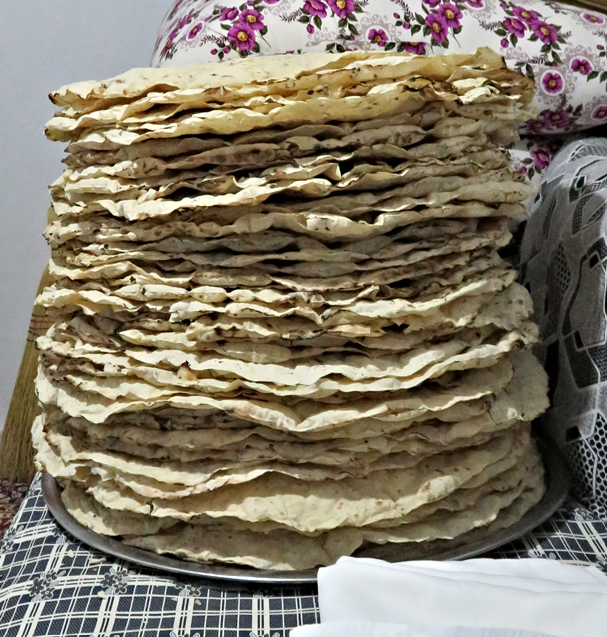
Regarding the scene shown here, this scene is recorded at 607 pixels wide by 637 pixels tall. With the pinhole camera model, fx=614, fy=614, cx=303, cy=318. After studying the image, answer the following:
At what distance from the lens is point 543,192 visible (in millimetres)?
861

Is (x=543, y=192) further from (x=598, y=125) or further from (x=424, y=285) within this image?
(x=424, y=285)

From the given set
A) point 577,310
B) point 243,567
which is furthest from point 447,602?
point 577,310

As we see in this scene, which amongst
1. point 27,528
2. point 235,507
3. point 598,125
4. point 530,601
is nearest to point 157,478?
point 235,507

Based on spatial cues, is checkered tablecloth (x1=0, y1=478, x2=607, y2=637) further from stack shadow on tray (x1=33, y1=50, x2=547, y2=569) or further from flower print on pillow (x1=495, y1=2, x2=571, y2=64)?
flower print on pillow (x1=495, y1=2, x2=571, y2=64)

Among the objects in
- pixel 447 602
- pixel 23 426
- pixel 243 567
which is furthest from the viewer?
pixel 23 426

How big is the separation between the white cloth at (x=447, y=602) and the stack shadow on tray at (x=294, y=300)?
71 mm

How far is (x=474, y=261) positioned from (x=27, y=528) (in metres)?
0.52

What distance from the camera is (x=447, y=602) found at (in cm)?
43

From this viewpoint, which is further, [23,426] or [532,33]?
[23,426]

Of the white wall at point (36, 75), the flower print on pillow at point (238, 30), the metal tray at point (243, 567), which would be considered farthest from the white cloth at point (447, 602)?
the white wall at point (36, 75)

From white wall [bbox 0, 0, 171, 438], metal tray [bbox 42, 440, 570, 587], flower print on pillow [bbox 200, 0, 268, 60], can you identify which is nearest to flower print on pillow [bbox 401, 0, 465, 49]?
flower print on pillow [bbox 200, 0, 268, 60]

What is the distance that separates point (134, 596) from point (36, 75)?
939 mm

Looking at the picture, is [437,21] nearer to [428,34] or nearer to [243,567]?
[428,34]

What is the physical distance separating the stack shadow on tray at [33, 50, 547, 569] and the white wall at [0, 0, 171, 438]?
625 mm
